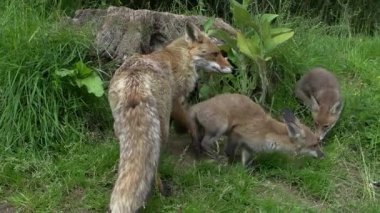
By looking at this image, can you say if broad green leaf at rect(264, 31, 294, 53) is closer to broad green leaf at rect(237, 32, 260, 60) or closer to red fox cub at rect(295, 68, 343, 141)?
broad green leaf at rect(237, 32, 260, 60)

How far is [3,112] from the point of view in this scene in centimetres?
656

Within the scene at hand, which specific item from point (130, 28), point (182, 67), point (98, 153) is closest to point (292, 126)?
point (182, 67)

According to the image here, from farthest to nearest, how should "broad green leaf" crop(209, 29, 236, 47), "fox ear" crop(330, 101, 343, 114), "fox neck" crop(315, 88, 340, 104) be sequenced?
"fox neck" crop(315, 88, 340, 104)
"fox ear" crop(330, 101, 343, 114)
"broad green leaf" crop(209, 29, 236, 47)

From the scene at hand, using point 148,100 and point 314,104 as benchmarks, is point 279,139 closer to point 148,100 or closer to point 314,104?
point 314,104

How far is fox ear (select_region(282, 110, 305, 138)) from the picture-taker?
254 inches

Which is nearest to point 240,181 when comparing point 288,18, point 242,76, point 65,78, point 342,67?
point 242,76

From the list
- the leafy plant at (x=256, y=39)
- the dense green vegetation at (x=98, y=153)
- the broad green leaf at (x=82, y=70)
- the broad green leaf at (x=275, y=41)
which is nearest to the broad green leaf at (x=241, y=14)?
the leafy plant at (x=256, y=39)

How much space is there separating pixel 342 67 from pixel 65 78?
3.54 metres

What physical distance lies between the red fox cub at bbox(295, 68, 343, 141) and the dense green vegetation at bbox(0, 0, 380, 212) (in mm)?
156

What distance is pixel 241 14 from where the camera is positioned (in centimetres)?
685

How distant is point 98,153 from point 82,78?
33.7 inches

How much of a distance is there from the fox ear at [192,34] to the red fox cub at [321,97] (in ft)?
4.38

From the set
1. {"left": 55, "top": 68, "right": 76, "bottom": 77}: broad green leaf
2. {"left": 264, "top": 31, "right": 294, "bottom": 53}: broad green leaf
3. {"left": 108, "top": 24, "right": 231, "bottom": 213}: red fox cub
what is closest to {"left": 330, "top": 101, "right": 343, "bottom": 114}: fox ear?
{"left": 264, "top": 31, "right": 294, "bottom": 53}: broad green leaf

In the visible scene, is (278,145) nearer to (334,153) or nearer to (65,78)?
(334,153)
